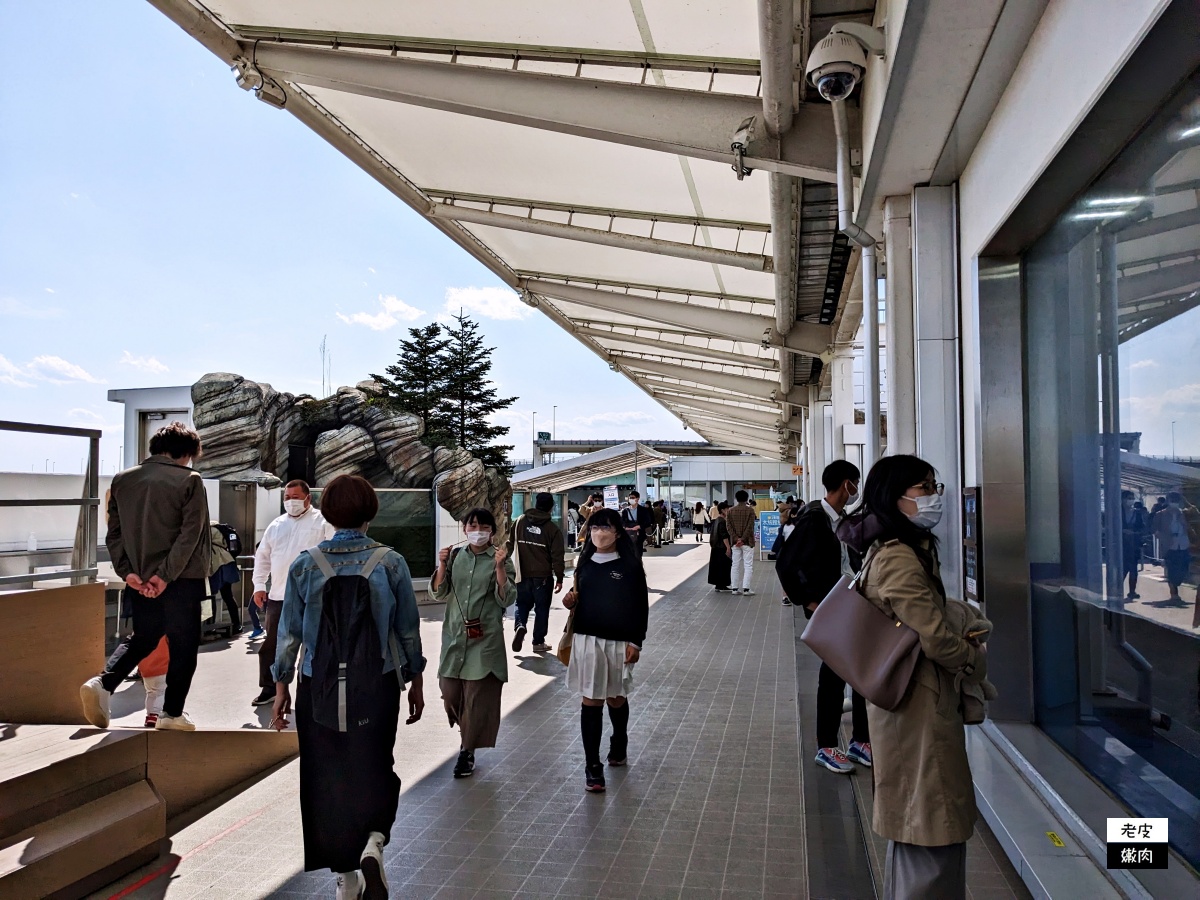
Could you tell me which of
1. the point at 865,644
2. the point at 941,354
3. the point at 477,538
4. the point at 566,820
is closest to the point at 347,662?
the point at 566,820

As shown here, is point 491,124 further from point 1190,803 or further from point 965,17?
point 1190,803

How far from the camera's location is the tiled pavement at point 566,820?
380 centimetres

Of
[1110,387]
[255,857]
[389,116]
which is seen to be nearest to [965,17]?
[1110,387]

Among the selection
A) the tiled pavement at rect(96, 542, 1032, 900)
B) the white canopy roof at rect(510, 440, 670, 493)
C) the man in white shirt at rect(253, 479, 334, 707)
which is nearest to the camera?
the tiled pavement at rect(96, 542, 1032, 900)

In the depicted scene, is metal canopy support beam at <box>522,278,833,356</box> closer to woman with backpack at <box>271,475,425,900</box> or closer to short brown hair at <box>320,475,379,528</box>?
short brown hair at <box>320,475,379,528</box>

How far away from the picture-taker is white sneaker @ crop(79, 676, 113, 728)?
4715 mm

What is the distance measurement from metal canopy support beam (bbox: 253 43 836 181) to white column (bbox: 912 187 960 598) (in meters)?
0.93

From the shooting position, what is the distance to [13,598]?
452cm

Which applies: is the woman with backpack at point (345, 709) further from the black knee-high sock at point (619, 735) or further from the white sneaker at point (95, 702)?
the black knee-high sock at point (619, 735)

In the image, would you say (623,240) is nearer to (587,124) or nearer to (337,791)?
(587,124)

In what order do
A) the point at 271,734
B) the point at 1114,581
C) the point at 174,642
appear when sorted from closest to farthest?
the point at 1114,581, the point at 174,642, the point at 271,734

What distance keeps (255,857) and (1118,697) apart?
4217mm

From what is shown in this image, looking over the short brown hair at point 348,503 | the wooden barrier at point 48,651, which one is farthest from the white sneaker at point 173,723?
the short brown hair at point 348,503

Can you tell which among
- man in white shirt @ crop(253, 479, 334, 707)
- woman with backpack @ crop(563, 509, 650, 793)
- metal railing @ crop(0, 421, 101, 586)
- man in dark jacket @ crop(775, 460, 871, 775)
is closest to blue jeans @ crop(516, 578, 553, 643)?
man in white shirt @ crop(253, 479, 334, 707)
